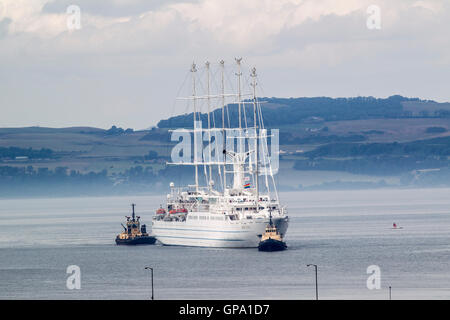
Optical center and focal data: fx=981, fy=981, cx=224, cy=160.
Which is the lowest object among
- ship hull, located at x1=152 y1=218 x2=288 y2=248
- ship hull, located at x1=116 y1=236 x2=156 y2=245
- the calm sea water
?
the calm sea water

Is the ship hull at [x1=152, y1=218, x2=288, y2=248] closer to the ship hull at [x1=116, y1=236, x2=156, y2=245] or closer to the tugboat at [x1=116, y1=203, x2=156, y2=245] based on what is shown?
the ship hull at [x1=116, y1=236, x2=156, y2=245]

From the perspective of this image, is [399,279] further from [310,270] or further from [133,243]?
[133,243]

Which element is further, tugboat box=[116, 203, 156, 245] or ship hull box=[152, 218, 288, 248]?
tugboat box=[116, 203, 156, 245]

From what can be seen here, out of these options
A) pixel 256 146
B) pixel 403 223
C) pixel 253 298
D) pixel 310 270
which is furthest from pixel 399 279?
pixel 403 223

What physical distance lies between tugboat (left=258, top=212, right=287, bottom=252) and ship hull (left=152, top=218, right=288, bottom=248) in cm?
84

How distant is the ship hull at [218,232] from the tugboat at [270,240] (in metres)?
0.84

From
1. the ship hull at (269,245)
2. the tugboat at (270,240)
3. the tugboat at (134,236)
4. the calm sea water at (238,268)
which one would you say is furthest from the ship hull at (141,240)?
the ship hull at (269,245)

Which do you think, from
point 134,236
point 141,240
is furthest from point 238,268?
point 134,236

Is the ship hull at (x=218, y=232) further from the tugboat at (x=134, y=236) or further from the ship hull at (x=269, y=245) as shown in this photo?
the tugboat at (x=134, y=236)

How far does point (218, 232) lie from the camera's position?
115 metres

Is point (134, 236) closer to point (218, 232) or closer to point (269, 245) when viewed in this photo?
point (218, 232)

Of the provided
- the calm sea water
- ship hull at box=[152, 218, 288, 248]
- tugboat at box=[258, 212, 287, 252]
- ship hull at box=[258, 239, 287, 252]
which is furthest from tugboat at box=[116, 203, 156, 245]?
ship hull at box=[258, 239, 287, 252]

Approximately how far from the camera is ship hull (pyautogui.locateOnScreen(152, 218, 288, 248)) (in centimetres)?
11256

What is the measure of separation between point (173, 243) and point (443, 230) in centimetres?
5343
